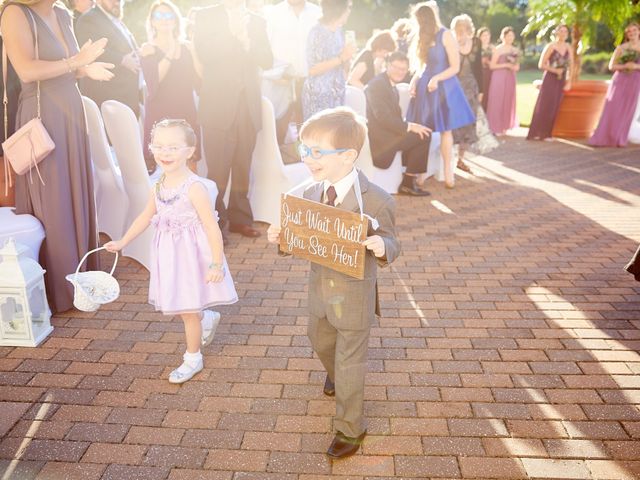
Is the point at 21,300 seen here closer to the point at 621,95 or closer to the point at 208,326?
the point at 208,326

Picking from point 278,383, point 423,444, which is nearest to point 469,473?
point 423,444

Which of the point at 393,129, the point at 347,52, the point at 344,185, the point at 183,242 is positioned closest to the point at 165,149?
the point at 183,242

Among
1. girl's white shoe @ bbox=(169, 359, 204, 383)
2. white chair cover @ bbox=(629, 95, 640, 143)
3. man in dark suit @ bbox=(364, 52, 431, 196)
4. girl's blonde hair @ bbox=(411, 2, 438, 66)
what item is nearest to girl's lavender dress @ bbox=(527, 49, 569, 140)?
white chair cover @ bbox=(629, 95, 640, 143)

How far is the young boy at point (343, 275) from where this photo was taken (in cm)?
244

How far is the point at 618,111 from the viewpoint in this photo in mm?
11297

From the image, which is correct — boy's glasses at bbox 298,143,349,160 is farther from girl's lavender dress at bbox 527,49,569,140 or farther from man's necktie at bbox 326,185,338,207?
girl's lavender dress at bbox 527,49,569,140

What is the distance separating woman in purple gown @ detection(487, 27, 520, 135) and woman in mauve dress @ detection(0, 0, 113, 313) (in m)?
10.4

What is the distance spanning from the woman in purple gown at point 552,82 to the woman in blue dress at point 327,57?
6.42 m

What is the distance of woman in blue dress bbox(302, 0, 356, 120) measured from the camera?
20.3ft

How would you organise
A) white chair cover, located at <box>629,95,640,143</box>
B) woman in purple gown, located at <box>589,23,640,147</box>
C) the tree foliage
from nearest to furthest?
woman in purple gown, located at <box>589,23,640,147</box> < white chair cover, located at <box>629,95,640,143</box> < the tree foliage

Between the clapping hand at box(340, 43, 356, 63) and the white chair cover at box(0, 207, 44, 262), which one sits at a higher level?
the clapping hand at box(340, 43, 356, 63)

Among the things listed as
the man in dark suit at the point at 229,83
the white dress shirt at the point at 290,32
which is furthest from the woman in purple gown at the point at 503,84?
the man in dark suit at the point at 229,83

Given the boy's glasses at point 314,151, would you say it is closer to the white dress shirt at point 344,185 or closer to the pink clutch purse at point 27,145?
the white dress shirt at point 344,185

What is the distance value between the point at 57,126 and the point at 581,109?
448 inches
